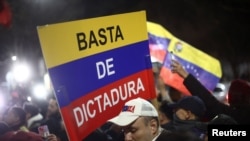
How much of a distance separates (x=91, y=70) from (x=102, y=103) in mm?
258

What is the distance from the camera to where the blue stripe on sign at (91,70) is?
9.24ft

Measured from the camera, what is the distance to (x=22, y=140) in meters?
3.66

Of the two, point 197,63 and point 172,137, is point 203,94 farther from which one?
point 197,63

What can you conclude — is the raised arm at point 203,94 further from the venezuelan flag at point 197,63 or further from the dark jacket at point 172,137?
the venezuelan flag at point 197,63

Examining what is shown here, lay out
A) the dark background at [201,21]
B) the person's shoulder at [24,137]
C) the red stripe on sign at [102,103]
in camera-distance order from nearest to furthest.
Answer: the red stripe on sign at [102,103]
the person's shoulder at [24,137]
the dark background at [201,21]

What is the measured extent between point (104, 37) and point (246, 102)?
1425 millimetres

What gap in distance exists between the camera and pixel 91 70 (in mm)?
3098

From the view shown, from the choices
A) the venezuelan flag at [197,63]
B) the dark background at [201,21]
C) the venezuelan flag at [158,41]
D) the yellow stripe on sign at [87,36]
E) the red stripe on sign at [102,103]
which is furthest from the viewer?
the dark background at [201,21]

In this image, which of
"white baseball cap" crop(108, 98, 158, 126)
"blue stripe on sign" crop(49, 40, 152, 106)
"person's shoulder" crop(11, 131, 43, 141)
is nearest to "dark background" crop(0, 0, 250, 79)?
"person's shoulder" crop(11, 131, 43, 141)

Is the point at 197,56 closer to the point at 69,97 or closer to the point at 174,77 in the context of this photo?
the point at 174,77

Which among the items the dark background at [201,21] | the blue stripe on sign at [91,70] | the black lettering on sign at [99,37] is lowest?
the dark background at [201,21]

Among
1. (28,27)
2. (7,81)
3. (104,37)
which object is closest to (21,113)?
(104,37)

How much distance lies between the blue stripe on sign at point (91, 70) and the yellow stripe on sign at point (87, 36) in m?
0.04

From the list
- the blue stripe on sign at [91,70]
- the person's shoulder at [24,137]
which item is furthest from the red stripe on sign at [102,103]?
the person's shoulder at [24,137]
